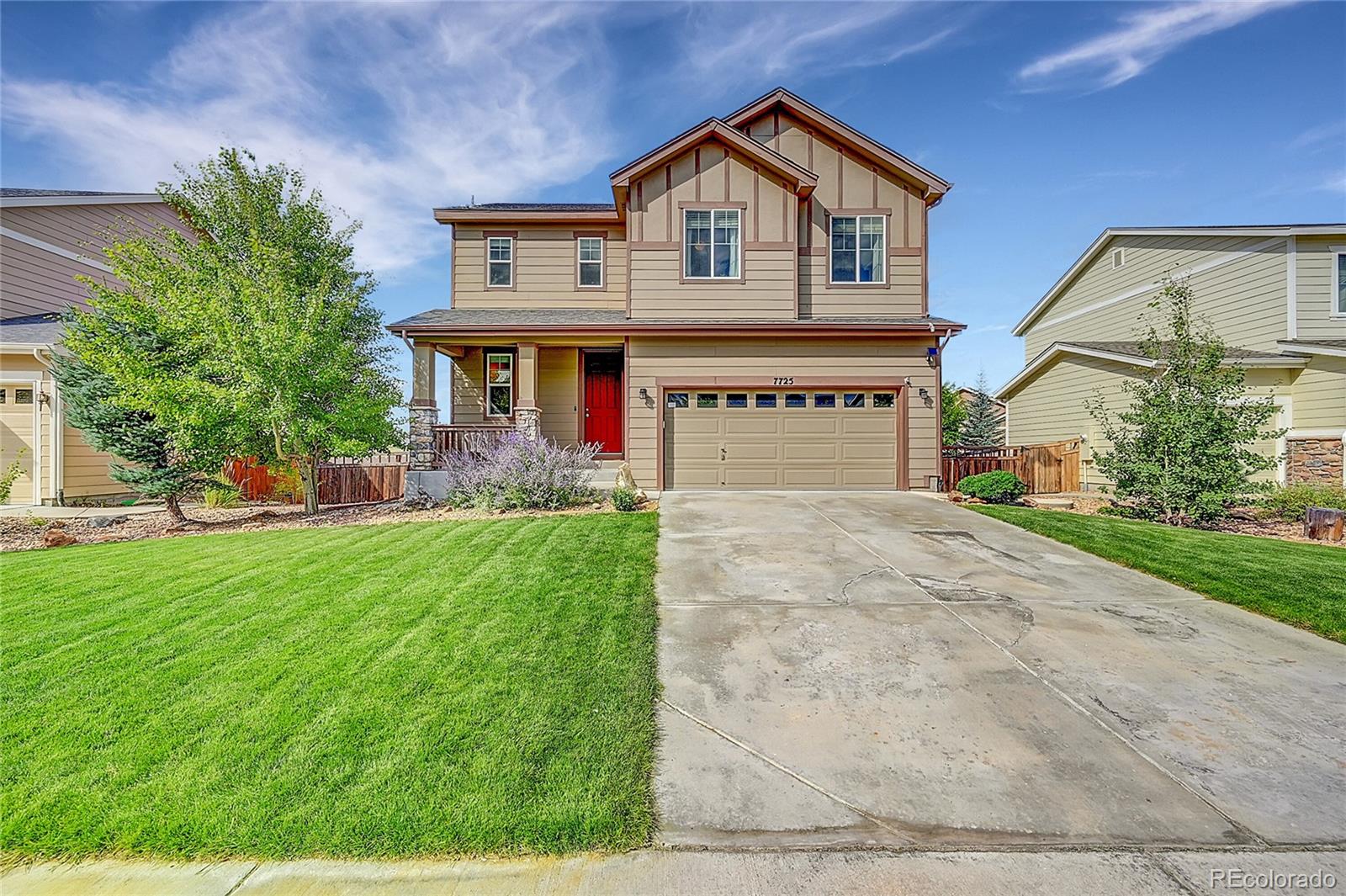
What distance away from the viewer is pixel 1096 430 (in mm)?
14094

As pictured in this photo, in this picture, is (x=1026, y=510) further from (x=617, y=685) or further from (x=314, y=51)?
(x=314, y=51)

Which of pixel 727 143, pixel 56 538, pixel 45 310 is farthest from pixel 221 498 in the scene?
pixel 727 143

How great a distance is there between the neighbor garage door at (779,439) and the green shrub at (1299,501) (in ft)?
21.2

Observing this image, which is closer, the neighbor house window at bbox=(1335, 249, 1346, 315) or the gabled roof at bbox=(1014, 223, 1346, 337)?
the gabled roof at bbox=(1014, 223, 1346, 337)

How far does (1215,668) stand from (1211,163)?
1581 centimetres

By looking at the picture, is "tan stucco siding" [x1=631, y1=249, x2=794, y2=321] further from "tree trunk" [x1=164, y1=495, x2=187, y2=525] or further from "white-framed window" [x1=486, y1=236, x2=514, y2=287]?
"tree trunk" [x1=164, y1=495, x2=187, y2=525]

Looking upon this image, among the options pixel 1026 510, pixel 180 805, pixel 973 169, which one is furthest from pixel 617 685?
pixel 973 169

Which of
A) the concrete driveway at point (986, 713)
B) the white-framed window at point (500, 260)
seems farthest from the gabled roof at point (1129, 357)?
the white-framed window at point (500, 260)

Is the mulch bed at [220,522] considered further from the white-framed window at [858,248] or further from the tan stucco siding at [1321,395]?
the tan stucco siding at [1321,395]

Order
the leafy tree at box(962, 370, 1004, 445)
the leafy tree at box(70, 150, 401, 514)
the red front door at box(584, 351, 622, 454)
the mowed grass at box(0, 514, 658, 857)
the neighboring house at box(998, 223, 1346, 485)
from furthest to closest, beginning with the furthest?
the leafy tree at box(962, 370, 1004, 445), the red front door at box(584, 351, 622, 454), the neighboring house at box(998, 223, 1346, 485), the leafy tree at box(70, 150, 401, 514), the mowed grass at box(0, 514, 658, 857)

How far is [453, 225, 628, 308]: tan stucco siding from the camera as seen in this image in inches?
530

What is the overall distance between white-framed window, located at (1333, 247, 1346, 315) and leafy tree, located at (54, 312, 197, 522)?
2472cm

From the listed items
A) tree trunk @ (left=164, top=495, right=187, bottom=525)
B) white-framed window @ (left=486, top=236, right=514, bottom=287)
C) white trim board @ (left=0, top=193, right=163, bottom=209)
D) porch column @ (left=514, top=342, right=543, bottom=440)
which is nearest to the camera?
tree trunk @ (left=164, top=495, right=187, bottom=525)

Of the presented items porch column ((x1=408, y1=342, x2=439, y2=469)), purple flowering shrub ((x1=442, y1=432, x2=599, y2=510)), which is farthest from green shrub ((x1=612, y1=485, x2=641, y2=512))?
porch column ((x1=408, y1=342, x2=439, y2=469))
